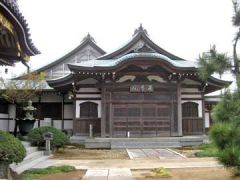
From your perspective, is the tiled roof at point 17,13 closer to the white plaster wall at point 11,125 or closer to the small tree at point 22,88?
the small tree at point 22,88

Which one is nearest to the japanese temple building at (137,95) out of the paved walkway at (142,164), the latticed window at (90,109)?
the latticed window at (90,109)

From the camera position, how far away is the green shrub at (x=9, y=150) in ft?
32.5

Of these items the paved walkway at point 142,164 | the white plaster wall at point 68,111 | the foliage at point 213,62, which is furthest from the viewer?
the white plaster wall at point 68,111

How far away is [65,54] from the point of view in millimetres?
30969

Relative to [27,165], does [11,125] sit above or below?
above

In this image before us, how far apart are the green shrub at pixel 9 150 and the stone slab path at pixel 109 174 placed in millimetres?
1901

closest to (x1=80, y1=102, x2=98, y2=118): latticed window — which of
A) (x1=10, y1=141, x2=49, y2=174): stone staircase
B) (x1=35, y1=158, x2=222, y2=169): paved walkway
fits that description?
(x1=10, y1=141, x2=49, y2=174): stone staircase

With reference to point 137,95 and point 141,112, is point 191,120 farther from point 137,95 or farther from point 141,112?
point 137,95

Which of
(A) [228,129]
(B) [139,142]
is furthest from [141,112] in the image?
(A) [228,129]

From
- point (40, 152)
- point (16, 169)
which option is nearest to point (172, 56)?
point (40, 152)

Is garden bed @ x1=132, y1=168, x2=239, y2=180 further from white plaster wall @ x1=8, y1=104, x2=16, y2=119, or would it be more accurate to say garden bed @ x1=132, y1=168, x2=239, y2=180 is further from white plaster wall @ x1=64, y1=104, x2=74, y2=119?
white plaster wall @ x1=8, y1=104, x2=16, y2=119

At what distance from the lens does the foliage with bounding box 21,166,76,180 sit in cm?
1137

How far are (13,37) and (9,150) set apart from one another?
287 centimetres

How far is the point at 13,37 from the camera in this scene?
9047mm
